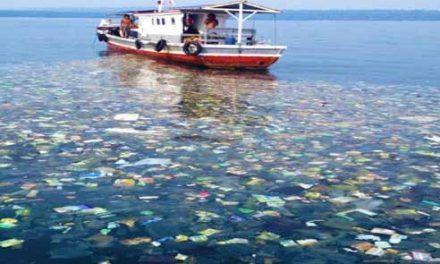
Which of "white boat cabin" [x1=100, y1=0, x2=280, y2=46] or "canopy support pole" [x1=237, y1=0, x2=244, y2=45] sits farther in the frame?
"white boat cabin" [x1=100, y1=0, x2=280, y2=46]

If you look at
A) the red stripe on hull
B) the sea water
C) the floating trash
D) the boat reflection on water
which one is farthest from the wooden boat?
the floating trash

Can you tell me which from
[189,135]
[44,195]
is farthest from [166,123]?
[44,195]

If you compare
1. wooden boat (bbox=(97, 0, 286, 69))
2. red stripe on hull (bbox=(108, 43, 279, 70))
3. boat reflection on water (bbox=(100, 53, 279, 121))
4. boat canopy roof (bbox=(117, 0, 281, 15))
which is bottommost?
boat reflection on water (bbox=(100, 53, 279, 121))

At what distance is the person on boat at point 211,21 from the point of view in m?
31.3

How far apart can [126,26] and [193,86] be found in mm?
20535

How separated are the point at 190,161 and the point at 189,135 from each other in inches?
91.5

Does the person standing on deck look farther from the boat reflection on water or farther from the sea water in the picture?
the sea water

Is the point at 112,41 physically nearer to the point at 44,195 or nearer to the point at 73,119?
the point at 73,119

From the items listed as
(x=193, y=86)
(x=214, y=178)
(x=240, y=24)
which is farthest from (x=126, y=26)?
(x=214, y=178)

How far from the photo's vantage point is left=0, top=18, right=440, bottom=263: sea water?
660cm

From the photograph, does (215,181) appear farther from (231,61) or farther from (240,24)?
(240,24)

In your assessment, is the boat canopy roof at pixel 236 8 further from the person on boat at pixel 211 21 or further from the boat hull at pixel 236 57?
the boat hull at pixel 236 57

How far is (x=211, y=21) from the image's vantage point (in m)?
31.6

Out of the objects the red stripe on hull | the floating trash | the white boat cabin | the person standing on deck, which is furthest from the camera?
the person standing on deck
